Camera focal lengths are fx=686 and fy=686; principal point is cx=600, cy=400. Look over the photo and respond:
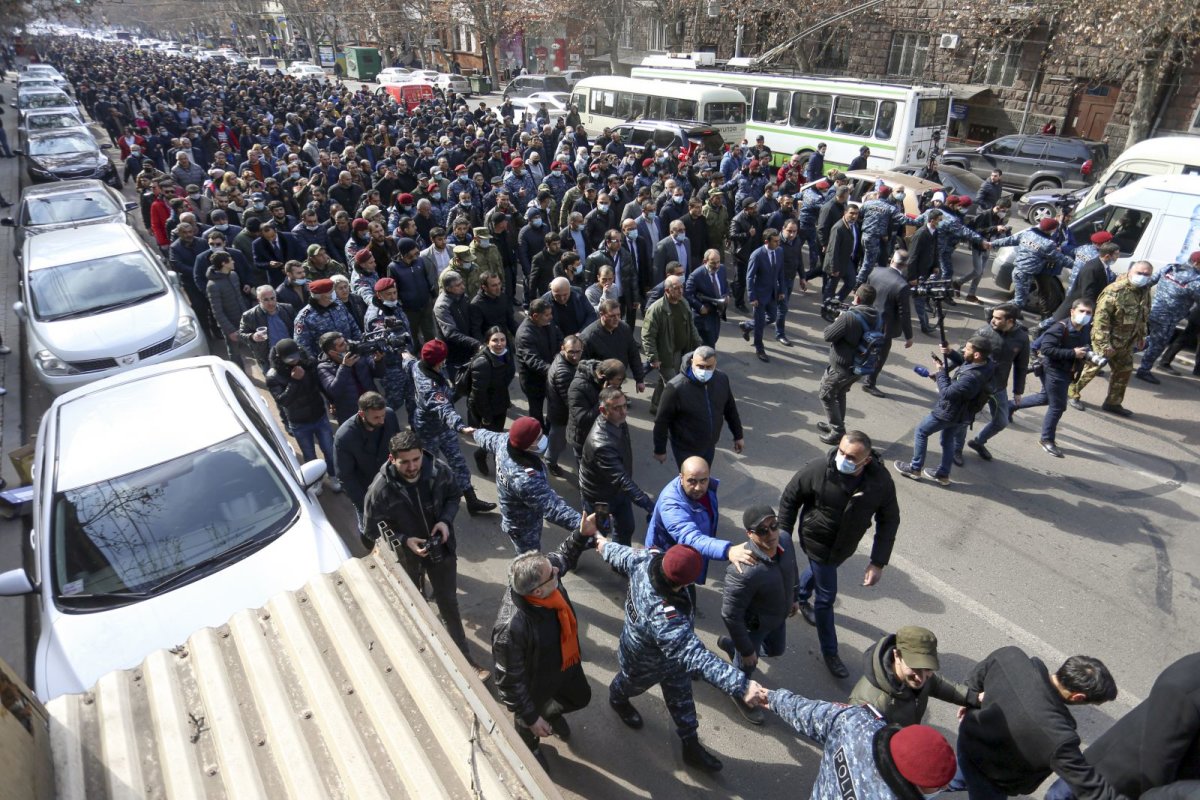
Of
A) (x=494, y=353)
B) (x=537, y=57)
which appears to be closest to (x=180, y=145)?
(x=494, y=353)

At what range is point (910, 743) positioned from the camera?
2.28 meters

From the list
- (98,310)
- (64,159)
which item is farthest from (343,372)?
(64,159)

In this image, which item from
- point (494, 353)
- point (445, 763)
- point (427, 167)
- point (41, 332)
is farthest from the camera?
point (427, 167)

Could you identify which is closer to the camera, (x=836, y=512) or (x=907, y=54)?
(x=836, y=512)

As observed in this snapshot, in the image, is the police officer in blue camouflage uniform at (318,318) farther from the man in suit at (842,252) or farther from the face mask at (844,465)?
the man in suit at (842,252)

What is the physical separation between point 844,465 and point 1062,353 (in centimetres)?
403

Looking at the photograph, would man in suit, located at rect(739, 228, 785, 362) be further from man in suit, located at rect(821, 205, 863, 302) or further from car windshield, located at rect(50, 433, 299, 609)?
car windshield, located at rect(50, 433, 299, 609)

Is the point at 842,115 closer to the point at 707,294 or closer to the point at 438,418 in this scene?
the point at 707,294

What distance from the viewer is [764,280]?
28.1 ft

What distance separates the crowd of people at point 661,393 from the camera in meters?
2.97

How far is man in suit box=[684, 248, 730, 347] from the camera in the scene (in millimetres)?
7492

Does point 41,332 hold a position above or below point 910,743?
below

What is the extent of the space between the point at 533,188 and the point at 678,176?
9.03ft

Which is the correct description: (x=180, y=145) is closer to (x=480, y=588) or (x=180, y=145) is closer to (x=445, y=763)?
(x=480, y=588)
